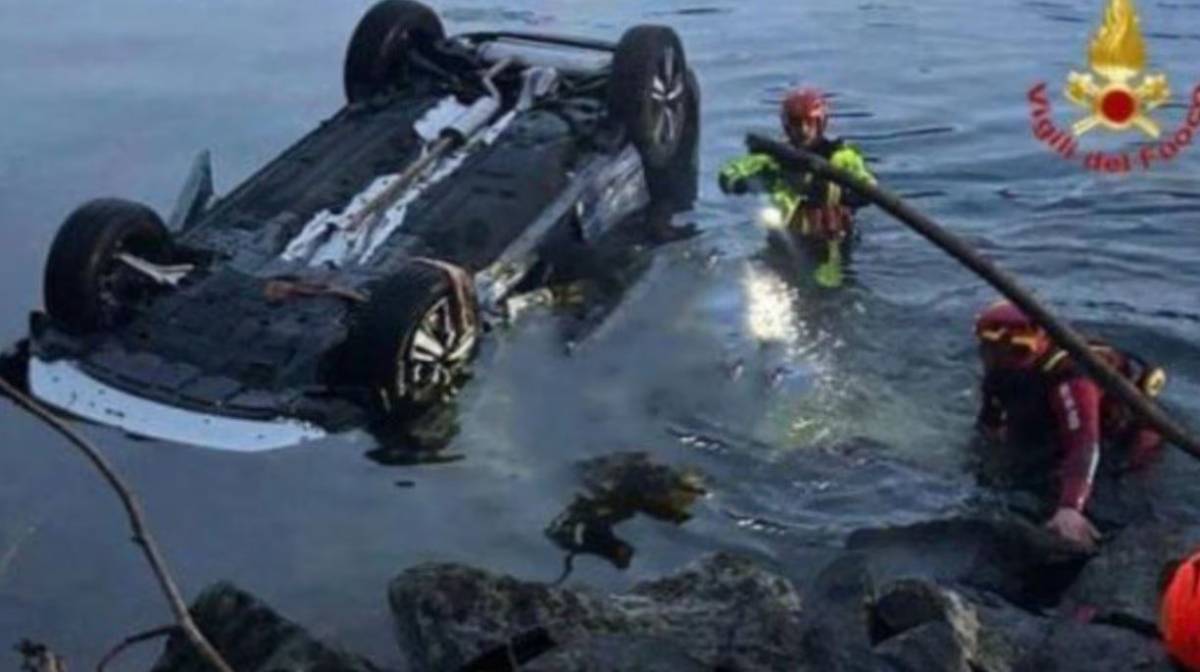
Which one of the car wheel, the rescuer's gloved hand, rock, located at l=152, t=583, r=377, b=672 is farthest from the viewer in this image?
the car wheel

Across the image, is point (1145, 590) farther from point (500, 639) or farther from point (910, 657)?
point (500, 639)

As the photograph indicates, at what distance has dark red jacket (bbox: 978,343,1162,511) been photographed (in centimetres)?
725

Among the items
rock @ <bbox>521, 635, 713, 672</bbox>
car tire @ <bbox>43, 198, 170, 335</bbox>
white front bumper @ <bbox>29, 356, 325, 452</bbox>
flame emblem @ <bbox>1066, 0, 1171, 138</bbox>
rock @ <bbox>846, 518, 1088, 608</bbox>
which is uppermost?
flame emblem @ <bbox>1066, 0, 1171, 138</bbox>

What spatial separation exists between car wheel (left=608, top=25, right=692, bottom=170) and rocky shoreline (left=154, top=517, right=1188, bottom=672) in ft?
16.7

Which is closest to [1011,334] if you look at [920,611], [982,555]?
[982,555]

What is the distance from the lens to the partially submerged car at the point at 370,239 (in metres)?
8.85

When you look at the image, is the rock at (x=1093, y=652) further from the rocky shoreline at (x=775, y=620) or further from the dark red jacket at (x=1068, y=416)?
the dark red jacket at (x=1068, y=416)

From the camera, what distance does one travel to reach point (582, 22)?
18469mm

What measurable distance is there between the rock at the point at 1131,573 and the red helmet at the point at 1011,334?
984 millimetres

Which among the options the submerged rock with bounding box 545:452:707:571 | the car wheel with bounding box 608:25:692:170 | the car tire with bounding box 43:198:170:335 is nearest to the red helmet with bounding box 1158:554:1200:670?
the submerged rock with bounding box 545:452:707:571

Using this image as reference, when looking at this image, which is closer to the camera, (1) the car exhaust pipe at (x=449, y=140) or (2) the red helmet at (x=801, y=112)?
(1) the car exhaust pipe at (x=449, y=140)

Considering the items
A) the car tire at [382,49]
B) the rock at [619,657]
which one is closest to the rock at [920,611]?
the rock at [619,657]

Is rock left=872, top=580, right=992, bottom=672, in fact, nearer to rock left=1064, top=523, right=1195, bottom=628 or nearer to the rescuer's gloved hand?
rock left=1064, top=523, right=1195, bottom=628

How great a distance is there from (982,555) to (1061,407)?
71cm
